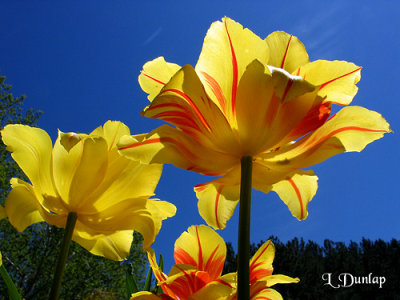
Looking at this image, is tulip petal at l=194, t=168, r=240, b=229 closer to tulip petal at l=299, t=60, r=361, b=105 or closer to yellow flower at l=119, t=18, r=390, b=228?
yellow flower at l=119, t=18, r=390, b=228

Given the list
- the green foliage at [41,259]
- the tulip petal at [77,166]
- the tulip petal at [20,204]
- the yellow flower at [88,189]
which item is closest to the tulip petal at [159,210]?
the yellow flower at [88,189]

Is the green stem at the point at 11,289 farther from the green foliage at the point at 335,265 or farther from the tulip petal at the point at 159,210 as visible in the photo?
the green foliage at the point at 335,265

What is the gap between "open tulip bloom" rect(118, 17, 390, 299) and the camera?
54 cm

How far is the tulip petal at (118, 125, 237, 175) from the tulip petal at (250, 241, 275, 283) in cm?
24

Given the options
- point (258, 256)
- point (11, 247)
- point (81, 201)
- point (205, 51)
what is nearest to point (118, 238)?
point (81, 201)

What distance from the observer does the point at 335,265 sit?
7215 mm

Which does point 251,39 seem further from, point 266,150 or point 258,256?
point 258,256

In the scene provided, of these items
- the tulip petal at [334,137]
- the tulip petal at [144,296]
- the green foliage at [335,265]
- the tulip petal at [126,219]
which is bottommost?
the tulip petal at [144,296]

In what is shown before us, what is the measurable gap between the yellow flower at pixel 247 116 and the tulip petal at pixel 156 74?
0.07 metres

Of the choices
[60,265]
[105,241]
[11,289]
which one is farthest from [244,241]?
[11,289]

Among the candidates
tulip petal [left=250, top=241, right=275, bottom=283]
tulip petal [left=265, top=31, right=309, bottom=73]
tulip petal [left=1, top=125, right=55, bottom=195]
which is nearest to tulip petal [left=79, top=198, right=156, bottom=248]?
tulip petal [left=1, top=125, right=55, bottom=195]

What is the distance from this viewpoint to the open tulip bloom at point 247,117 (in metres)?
0.54

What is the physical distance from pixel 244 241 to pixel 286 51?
Answer: 324 mm

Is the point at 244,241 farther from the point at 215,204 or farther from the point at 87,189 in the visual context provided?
the point at 87,189
